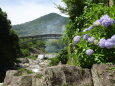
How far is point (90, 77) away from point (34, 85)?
150 cm

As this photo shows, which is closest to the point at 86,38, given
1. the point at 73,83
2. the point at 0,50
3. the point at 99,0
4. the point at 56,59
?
the point at 73,83

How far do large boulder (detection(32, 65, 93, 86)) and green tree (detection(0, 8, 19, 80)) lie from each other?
3020 centimetres

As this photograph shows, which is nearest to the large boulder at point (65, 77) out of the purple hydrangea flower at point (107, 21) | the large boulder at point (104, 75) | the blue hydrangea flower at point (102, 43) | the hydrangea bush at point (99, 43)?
the hydrangea bush at point (99, 43)

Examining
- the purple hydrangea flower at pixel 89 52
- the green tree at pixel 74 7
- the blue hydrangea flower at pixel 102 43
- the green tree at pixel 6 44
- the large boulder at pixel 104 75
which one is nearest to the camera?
the large boulder at pixel 104 75

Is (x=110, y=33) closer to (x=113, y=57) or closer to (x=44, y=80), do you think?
(x=113, y=57)

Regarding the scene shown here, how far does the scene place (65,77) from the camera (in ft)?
25.0

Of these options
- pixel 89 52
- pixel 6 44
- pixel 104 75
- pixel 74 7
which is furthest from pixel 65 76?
pixel 6 44

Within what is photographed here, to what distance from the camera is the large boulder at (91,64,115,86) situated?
21.1 ft

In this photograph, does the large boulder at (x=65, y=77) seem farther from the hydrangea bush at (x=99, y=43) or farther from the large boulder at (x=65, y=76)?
the hydrangea bush at (x=99, y=43)

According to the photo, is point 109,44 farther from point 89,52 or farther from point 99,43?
point 89,52

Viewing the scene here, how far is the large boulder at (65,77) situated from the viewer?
7.56 meters

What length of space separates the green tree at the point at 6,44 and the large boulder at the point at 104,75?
Answer: 31.1 m

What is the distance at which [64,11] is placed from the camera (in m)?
18.0

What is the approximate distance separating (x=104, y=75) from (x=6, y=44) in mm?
33081
